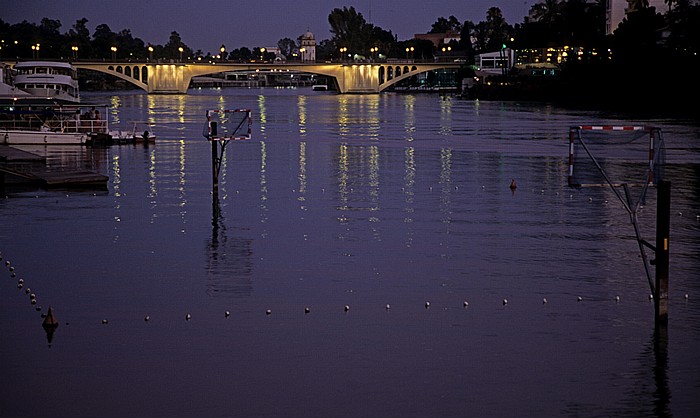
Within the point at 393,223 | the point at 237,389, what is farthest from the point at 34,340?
the point at 393,223

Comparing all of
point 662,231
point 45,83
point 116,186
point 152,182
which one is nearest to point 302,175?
point 152,182

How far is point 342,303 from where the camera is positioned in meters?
19.1

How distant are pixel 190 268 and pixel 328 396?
856 centimetres

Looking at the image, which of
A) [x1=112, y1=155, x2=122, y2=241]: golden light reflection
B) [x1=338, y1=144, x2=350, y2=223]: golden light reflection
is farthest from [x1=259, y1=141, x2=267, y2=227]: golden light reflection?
[x1=112, y1=155, x2=122, y2=241]: golden light reflection

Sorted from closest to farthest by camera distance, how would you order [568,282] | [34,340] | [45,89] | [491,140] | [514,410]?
[514,410] → [34,340] → [568,282] → [491,140] → [45,89]

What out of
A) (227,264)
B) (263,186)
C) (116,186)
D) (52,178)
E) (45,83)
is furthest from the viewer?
(45,83)

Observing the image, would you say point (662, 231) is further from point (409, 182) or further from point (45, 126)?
point (45, 126)

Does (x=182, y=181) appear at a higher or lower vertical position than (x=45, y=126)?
lower

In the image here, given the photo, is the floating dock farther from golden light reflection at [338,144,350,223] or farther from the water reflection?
the water reflection

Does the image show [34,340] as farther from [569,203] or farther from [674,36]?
[674,36]

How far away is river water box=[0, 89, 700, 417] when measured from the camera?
46.6 feet

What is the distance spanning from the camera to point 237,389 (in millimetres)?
14344

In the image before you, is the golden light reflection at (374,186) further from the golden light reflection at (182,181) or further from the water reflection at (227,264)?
the golden light reflection at (182,181)

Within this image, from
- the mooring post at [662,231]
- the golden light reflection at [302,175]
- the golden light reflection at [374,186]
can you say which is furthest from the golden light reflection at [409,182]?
the mooring post at [662,231]
